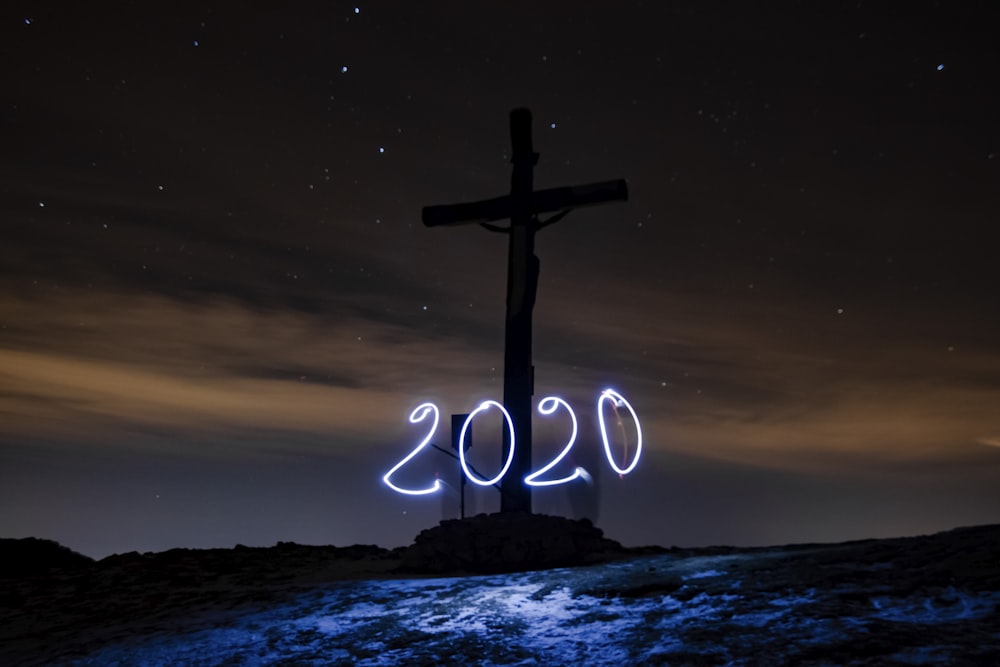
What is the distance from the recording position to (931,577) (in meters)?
5.93

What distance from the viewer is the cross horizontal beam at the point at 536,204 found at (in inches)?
450

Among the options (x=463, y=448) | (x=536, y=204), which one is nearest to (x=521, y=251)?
(x=536, y=204)

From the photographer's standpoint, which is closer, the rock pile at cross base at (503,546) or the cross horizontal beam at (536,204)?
the rock pile at cross base at (503,546)

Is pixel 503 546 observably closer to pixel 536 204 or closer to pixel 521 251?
pixel 521 251

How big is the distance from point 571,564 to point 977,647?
5.41 meters

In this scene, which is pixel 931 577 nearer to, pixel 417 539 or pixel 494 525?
pixel 494 525

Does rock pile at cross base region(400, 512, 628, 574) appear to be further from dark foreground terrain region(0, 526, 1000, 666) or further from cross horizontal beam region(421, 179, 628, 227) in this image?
cross horizontal beam region(421, 179, 628, 227)

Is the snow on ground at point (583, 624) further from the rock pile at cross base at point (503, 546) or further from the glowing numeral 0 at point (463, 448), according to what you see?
the glowing numeral 0 at point (463, 448)

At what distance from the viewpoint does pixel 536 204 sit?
1177cm

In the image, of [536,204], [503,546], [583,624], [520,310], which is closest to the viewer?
[583,624]

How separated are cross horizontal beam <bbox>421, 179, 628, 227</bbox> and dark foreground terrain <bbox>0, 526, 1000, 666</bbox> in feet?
15.5

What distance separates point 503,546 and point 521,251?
4087mm

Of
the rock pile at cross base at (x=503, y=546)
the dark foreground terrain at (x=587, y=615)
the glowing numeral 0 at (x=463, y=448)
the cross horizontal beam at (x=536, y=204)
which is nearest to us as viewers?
the dark foreground terrain at (x=587, y=615)

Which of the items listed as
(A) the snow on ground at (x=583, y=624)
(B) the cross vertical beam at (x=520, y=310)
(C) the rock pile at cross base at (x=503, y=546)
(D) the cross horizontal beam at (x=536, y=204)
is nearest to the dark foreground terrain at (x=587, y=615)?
(A) the snow on ground at (x=583, y=624)
